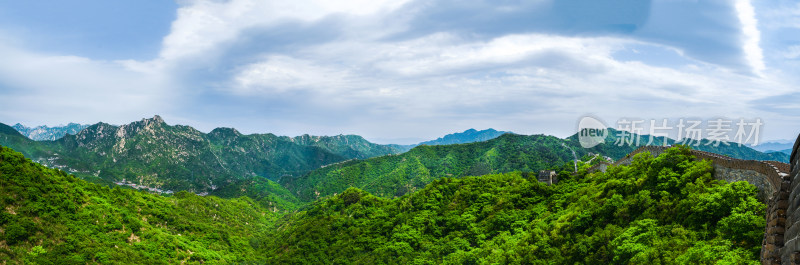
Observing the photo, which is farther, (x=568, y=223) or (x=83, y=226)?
(x=83, y=226)

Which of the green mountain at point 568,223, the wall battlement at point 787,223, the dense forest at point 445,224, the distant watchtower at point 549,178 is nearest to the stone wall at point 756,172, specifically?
the green mountain at point 568,223

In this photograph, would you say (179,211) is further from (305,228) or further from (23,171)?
(23,171)

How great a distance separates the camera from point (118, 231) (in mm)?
65875

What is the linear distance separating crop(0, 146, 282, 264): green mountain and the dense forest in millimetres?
219

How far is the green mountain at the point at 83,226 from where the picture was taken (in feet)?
171

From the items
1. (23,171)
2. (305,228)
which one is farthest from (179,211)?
(23,171)

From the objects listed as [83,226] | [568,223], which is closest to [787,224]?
[568,223]

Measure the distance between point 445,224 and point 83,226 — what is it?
5651 centimetres

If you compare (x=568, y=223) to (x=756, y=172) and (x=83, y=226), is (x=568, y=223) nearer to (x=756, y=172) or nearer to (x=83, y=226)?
(x=756, y=172)

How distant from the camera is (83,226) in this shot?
60406 mm

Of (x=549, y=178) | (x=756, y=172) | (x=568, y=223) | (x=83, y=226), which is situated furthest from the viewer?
(x=549, y=178)

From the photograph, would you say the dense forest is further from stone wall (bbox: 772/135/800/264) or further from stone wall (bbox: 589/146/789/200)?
stone wall (bbox: 772/135/800/264)

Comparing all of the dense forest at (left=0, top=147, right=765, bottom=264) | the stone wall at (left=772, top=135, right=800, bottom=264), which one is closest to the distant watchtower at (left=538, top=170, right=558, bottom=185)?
the dense forest at (left=0, top=147, right=765, bottom=264)

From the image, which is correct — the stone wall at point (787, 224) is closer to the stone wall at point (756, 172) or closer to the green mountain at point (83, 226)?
the stone wall at point (756, 172)
